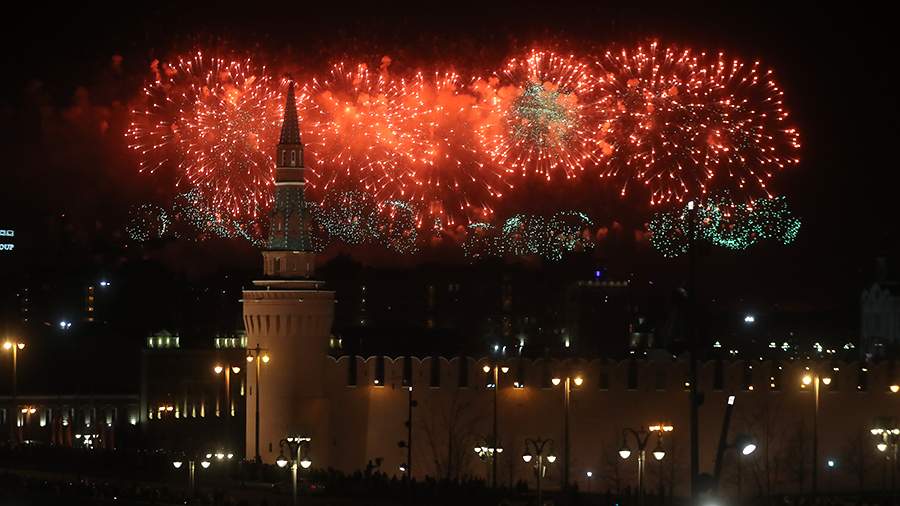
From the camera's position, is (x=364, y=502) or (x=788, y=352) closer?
(x=364, y=502)

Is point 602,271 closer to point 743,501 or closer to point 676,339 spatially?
point 676,339

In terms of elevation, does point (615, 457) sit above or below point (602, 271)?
below

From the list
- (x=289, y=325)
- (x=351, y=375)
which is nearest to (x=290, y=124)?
(x=289, y=325)

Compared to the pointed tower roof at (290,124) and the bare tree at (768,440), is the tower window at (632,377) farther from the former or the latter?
the pointed tower roof at (290,124)

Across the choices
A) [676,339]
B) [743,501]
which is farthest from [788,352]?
[743,501]

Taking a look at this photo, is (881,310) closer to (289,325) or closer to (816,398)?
(816,398)

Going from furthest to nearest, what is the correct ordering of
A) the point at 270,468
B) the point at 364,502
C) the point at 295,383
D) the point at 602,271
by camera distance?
1. the point at 602,271
2. the point at 295,383
3. the point at 270,468
4. the point at 364,502
